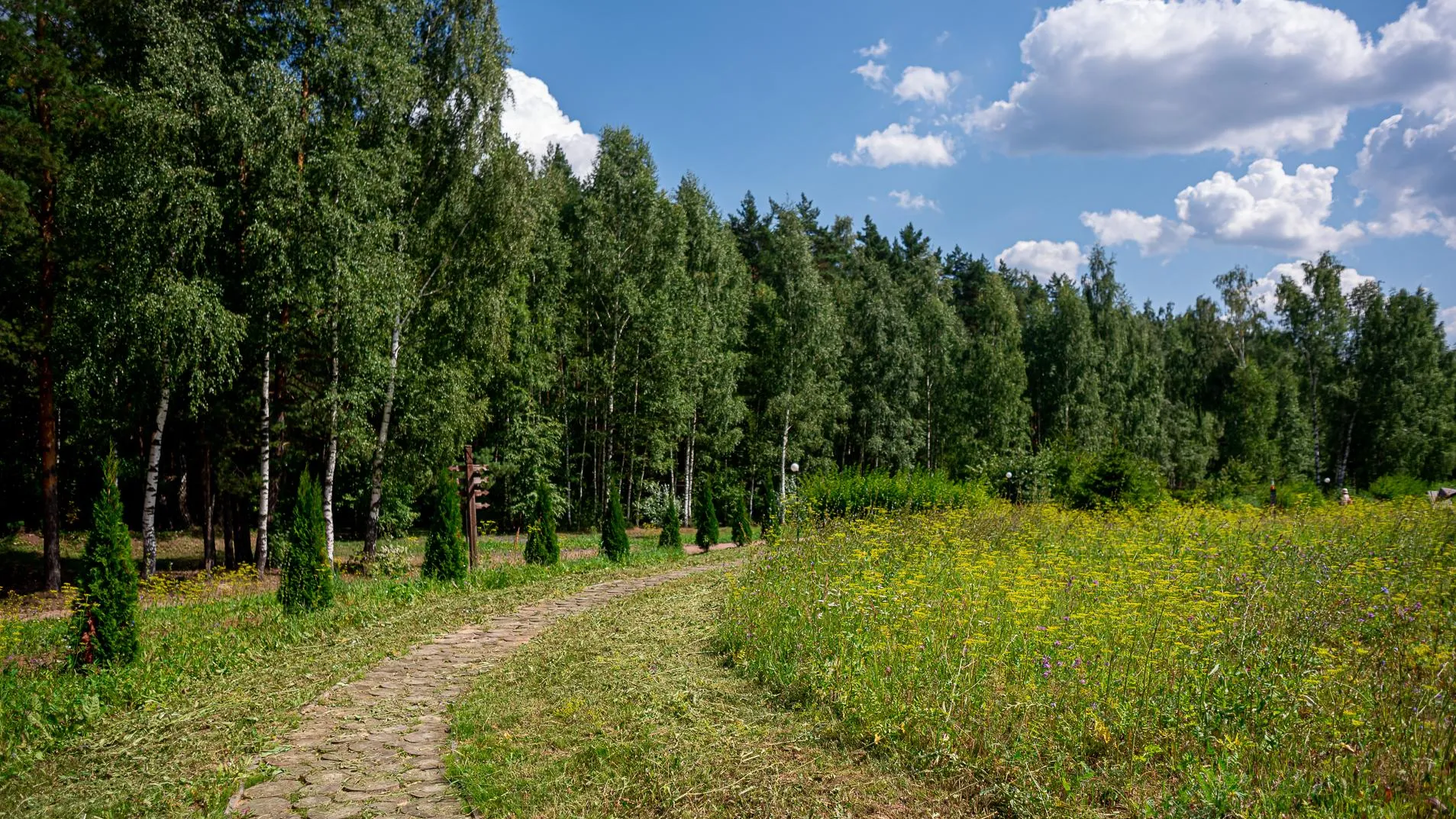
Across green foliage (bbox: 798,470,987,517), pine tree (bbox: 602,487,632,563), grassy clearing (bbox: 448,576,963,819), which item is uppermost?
green foliage (bbox: 798,470,987,517)

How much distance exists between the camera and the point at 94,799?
4.34 metres

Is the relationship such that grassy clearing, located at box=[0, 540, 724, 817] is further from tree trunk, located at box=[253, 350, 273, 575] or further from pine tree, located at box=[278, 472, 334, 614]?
tree trunk, located at box=[253, 350, 273, 575]

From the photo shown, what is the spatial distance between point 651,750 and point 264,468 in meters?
12.1

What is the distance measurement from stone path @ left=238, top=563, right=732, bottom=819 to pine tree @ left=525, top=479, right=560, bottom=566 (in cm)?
552

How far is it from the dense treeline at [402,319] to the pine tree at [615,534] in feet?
5.65

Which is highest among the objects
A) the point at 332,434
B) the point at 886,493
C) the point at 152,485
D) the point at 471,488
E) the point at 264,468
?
the point at 332,434

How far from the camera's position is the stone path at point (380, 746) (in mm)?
4074

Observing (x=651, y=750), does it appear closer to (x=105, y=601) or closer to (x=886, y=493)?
(x=105, y=601)

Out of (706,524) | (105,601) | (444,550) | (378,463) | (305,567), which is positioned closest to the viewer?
(105,601)

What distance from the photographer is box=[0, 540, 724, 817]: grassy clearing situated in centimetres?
450

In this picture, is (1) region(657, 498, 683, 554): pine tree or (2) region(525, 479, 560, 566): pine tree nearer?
(2) region(525, 479, 560, 566): pine tree

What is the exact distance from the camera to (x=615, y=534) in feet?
47.5

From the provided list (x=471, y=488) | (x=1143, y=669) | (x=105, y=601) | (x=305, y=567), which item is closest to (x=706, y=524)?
(x=471, y=488)

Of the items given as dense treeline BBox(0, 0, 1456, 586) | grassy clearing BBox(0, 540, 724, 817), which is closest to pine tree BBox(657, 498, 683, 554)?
dense treeline BBox(0, 0, 1456, 586)
